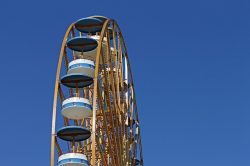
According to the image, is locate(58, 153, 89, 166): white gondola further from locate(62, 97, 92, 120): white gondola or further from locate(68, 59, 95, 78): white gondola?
locate(68, 59, 95, 78): white gondola

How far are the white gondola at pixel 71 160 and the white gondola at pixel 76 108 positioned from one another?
3058mm

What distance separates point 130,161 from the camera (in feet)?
151

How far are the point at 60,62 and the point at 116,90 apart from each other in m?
6.23

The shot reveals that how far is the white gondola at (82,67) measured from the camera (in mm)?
39781

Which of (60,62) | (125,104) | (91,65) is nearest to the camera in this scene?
(60,62)

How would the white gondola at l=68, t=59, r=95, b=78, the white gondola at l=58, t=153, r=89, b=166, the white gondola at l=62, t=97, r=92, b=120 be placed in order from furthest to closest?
1. the white gondola at l=68, t=59, r=95, b=78
2. the white gondola at l=62, t=97, r=92, b=120
3. the white gondola at l=58, t=153, r=89, b=166

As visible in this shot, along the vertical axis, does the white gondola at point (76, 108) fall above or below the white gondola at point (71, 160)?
above

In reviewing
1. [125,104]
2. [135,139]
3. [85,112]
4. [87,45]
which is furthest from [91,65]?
[135,139]

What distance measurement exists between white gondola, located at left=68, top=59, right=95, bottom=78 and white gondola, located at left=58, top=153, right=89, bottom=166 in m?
6.25

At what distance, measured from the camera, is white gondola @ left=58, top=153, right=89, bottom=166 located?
3491cm

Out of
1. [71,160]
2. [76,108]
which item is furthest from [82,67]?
[71,160]

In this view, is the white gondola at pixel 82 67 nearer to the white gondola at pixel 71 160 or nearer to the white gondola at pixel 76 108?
the white gondola at pixel 76 108

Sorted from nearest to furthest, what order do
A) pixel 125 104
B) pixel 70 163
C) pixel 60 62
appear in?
pixel 70 163
pixel 60 62
pixel 125 104

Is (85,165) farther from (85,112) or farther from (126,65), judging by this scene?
(126,65)
